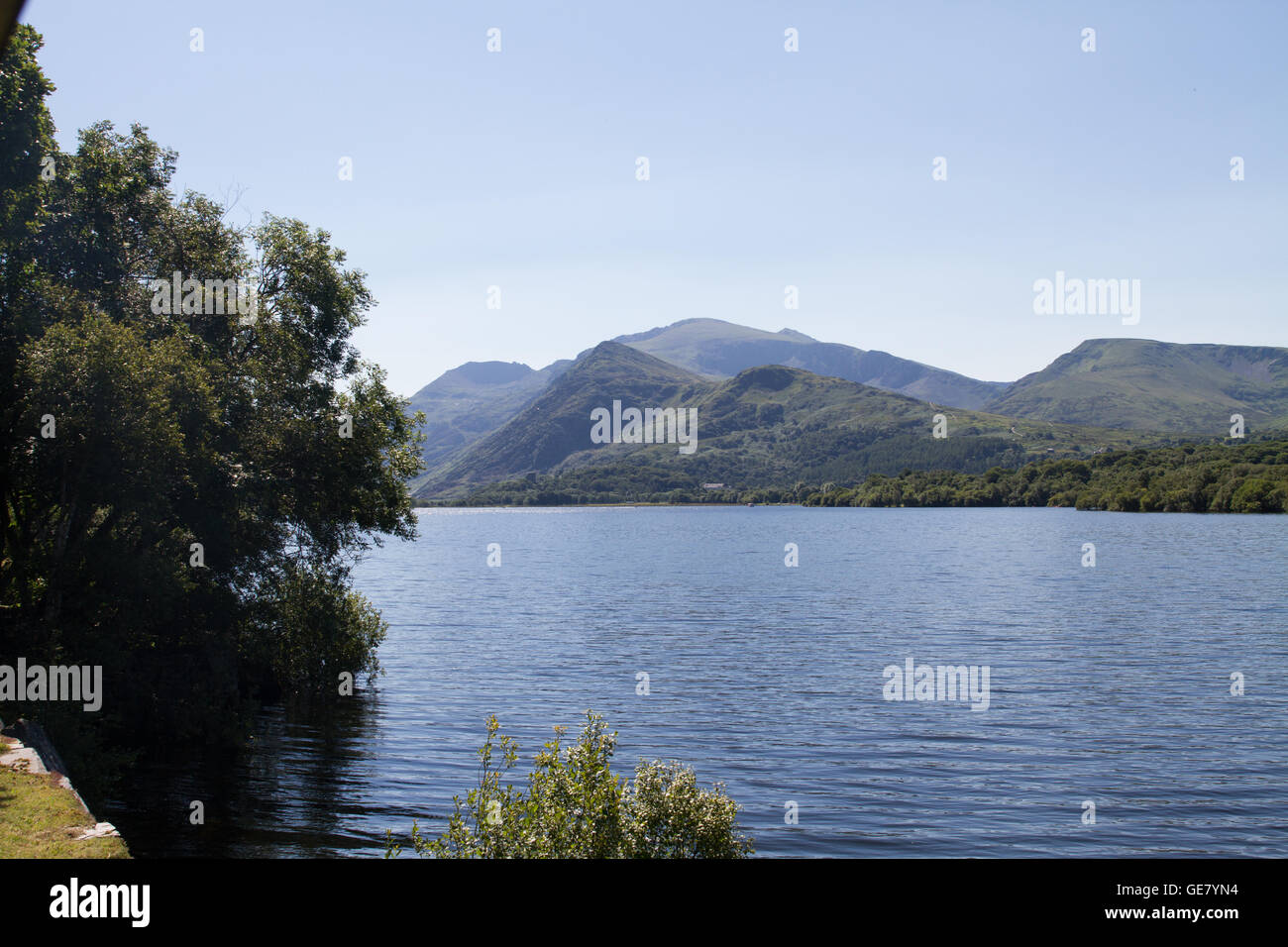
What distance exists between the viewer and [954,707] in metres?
38.9

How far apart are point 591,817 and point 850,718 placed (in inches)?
1001

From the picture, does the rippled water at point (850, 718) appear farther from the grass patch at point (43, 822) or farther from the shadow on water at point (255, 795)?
the grass patch at point (43, 822)

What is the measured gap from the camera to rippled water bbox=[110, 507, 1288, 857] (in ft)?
82.0

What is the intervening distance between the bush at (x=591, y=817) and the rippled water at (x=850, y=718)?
353 inches

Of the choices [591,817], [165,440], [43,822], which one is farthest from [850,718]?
[43,822]

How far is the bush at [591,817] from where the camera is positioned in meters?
14.1

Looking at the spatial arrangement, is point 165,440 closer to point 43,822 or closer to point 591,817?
point 43,822

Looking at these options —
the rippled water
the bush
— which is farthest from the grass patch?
the rippled water

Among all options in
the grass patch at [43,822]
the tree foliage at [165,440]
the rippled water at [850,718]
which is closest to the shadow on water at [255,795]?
the rippled water at [850,718]

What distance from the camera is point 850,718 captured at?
3753 centimetres

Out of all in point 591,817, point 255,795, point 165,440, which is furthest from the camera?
point 255,795
